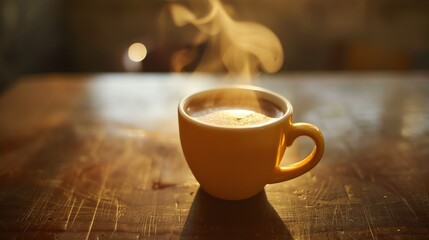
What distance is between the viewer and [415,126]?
3.51 feet

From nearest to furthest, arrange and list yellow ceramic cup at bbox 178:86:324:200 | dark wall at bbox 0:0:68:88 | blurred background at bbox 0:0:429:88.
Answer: yellow ceramic cup at bbox 178:86:324:200
dark wall at bbox 0:0:68:88
blurred background at bbox 0:0:429:88

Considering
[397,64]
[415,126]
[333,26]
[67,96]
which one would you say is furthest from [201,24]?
[415,126]

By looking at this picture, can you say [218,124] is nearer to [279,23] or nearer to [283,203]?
[283,203]

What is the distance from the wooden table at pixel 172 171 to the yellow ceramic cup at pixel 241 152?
0.16ft

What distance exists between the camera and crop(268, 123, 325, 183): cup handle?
0.69 metres

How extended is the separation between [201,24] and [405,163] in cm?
245

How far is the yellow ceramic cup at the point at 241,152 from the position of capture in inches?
25.0

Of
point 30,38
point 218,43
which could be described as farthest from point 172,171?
point 218,43

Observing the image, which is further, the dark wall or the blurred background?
the blurred background

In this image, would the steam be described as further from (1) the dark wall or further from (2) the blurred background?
(1) the dark wall

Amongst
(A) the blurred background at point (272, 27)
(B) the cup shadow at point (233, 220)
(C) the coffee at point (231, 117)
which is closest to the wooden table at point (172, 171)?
(B) the cup shadow at point (233, 220)

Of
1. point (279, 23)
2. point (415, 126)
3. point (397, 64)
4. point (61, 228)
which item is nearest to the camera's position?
point (61, 228)

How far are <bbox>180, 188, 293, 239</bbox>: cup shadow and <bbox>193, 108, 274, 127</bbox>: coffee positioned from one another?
0.47 ft

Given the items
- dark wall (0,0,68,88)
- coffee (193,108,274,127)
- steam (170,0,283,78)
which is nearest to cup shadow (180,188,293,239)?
coffee (193,108,274,127)
